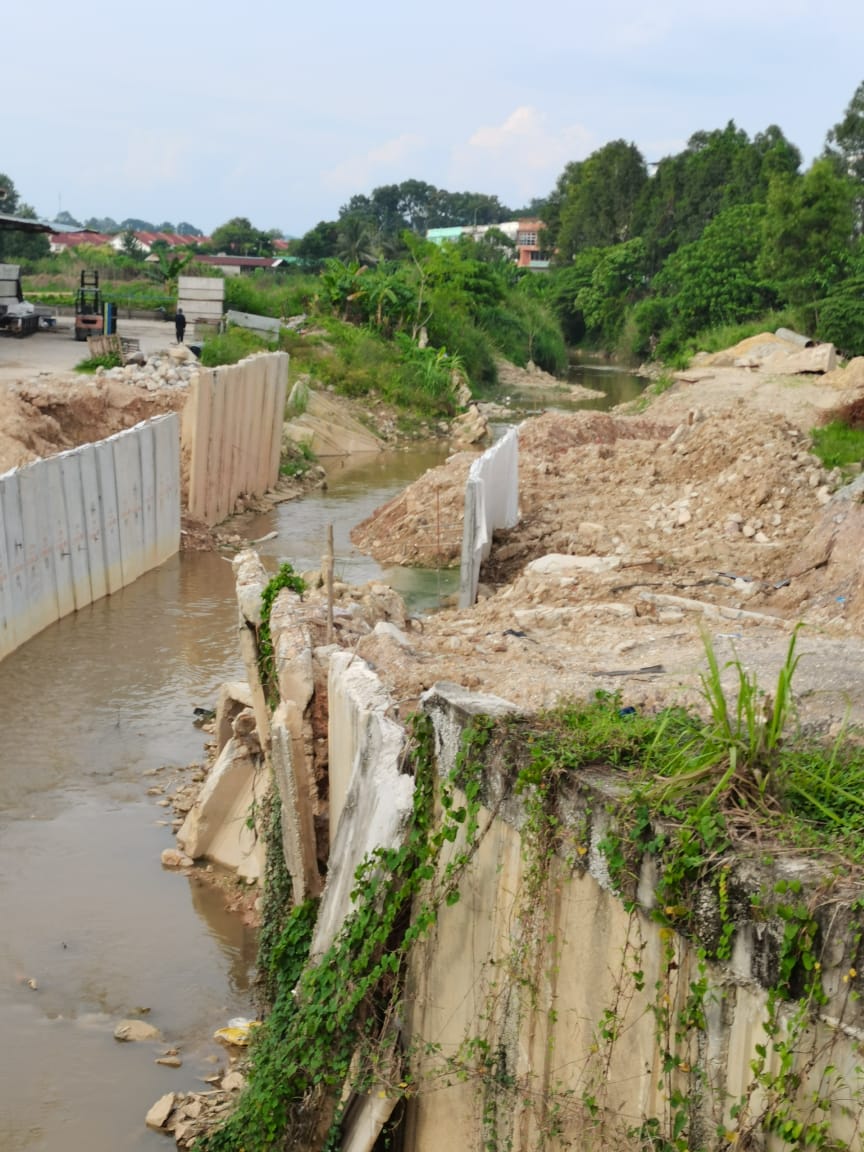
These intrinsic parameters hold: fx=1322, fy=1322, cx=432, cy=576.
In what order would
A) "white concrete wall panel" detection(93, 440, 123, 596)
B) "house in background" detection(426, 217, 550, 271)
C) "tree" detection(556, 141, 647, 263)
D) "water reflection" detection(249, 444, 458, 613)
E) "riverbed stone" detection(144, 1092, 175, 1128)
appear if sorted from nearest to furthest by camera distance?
"riverbed stone" detection(144, 1092, 175, 1128) < "white concrete wall panel" detection(93, 440, 123, 596) < "water reflection" detection(249, 444, 458, 613) < "tree" detection(556, 141, 647, 263) < "house in background" detection(426, 217, 550, 271)

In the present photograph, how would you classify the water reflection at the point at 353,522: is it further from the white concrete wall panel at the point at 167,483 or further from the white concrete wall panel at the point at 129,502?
the white concrete wall panel at the point at 129,502

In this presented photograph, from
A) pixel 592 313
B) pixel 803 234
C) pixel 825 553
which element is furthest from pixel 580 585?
pixel 592 313

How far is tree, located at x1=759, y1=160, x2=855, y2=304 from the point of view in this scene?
4438 cm

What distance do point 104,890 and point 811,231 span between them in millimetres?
41738

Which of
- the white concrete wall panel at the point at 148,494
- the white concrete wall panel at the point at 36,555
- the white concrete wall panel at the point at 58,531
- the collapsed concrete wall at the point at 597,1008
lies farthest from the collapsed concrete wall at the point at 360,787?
the white concrete wall panel at the point at 148,494

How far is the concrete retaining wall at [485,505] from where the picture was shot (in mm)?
14805

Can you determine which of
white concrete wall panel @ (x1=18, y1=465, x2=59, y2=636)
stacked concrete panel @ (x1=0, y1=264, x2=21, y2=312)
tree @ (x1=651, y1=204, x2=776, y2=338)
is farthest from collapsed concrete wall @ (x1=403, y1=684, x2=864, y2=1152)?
tree @ (x1=651, y1=204, x2=776, y2=338)

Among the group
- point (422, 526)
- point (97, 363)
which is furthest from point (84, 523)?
point (97, 363)

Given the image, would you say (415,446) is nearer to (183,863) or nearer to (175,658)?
(175,658)

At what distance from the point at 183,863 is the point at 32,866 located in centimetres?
106

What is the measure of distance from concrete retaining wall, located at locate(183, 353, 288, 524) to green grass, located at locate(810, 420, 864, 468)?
29.0ft

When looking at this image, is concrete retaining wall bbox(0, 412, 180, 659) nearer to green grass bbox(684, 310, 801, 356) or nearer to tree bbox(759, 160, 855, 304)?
green grass bbox(684, 310, 801, 356)

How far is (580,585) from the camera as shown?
1230 cm

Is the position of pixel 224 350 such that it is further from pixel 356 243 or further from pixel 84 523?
pixel 356 243
